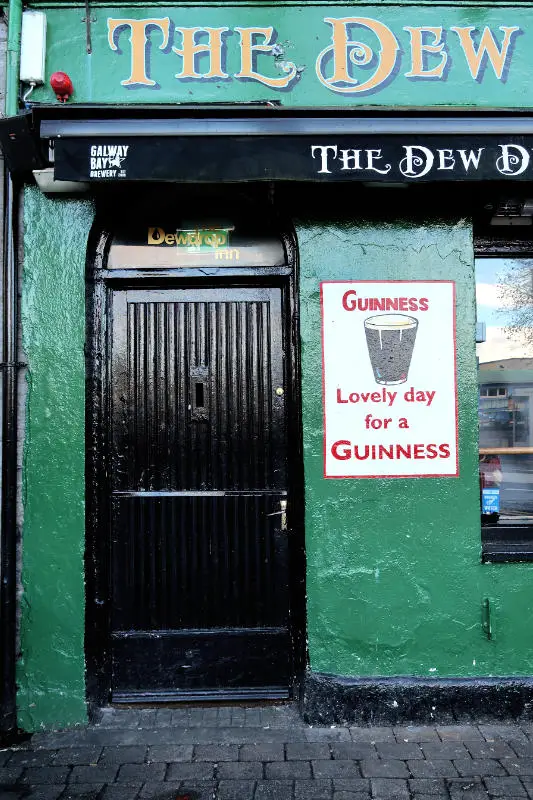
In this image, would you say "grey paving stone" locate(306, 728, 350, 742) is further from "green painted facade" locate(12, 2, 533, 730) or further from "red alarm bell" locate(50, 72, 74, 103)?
"red alarm bell" locate(50, 72, 74, 103)

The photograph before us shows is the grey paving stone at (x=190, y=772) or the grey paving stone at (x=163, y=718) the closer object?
the grey paving stone at (x=190, y=772)

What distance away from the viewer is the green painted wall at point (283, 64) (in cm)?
400

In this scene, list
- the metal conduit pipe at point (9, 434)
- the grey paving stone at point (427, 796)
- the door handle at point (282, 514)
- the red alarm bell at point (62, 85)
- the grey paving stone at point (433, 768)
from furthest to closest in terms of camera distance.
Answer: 1. the door handle at point (282, 514)
2. the red alarm bell at point (62, 85)
3. the metal conduit pipe at point (9, 434)
4. the grey paving stone at point (433, 768)
5. the grey paving stone at point (427, 796)

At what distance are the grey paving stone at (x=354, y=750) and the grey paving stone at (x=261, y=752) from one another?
314 mm

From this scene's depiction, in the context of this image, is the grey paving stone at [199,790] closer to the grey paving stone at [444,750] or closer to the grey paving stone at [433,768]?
the grey paving stone at [433,768]

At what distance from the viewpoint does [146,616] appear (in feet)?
13.0

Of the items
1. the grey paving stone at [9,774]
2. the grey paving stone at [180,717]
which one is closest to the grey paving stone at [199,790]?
the grey paving stone at [180,717]

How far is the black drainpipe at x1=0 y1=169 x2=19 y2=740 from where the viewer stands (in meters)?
3.61

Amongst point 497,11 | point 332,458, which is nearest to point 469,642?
point 332,458

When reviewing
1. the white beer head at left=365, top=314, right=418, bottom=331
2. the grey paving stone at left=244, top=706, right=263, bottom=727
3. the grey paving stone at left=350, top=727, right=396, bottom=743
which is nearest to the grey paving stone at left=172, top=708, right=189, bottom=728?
the grey paving stone at left=244, top=706, right=263, bottom=727

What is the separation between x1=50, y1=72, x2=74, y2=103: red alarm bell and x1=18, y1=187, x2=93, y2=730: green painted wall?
67 centimetres

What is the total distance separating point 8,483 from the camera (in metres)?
3.70

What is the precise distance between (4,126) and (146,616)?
10.6 feet

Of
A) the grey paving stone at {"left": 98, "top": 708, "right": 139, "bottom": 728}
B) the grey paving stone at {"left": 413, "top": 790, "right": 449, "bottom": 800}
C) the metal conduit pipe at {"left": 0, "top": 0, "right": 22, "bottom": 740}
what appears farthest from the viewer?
the grey paving stone at {"left": 98, "top": 708, "right": 139, "bottom": 728}
